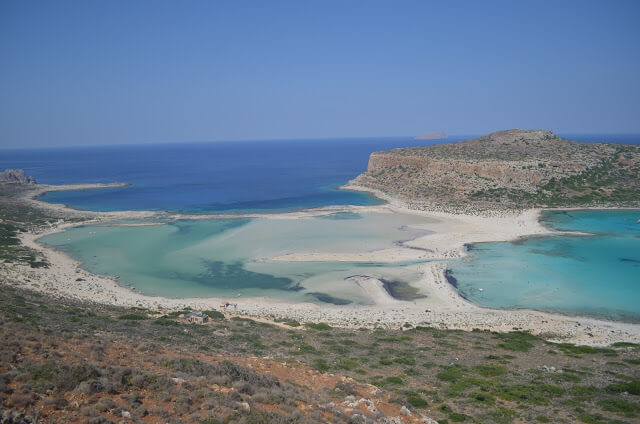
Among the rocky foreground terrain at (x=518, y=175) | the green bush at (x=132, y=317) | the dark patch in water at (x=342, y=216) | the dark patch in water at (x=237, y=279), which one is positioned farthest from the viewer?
the rocky foreground terrain at (x=518, y=175)

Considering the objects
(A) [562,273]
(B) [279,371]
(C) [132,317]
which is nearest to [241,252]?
(C) [132,317]

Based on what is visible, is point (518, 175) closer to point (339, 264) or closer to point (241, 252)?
point (339, 264)

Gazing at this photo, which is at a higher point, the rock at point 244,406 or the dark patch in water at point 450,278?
the rock at point 244,406

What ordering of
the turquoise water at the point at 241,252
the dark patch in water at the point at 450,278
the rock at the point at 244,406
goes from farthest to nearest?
the turquoise water at the point at 241,252 → the dark patch in water at the point at 450,278 → the rock at the point at 244,406

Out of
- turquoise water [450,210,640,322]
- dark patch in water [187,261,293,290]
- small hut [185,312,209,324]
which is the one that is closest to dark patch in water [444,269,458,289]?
turquoise water [450,210,640,322]

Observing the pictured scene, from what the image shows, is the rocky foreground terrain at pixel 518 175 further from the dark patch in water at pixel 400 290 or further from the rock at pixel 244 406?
the rock at pixel 244 406

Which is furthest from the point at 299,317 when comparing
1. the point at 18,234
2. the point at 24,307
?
the point at 18,234

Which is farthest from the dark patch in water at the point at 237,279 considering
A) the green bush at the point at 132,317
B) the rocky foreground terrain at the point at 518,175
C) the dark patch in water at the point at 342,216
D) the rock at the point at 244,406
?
the rocky foreground terrain at the point at 518,175
